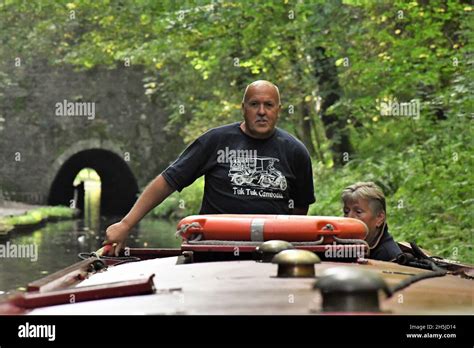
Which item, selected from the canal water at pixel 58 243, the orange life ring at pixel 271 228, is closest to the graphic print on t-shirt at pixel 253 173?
the orange life ring at pixel 271 228

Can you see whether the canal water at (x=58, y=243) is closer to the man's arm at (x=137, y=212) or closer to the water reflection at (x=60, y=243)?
the water reflection at (x=60, y=243)

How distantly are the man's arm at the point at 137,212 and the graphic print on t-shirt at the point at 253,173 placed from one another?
421mm

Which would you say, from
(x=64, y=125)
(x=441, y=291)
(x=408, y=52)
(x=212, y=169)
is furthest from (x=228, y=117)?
(x=441, y=291)

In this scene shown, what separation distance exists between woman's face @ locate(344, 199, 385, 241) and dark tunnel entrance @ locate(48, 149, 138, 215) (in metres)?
33.0

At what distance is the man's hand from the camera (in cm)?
537

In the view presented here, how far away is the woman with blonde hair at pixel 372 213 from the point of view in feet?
17.8

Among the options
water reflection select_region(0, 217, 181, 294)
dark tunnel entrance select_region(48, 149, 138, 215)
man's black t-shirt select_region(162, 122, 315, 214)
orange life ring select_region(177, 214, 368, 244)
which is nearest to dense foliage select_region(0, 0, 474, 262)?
water reflection select_region(0, 217, 181, 294)

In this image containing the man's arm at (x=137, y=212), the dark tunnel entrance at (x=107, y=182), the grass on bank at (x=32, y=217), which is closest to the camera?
the man's arm at (x=137, y=212)

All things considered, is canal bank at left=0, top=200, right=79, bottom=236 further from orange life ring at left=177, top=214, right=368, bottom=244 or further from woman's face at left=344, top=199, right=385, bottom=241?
orange life ring at left=177, top=214, right=368, bottom=244

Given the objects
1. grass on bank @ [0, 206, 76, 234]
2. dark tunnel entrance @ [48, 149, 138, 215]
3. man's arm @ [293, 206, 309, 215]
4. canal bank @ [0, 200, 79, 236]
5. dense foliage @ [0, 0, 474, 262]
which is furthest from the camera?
dark tunnel entrance @ [48, 149, 138, 215]

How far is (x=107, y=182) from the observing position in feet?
137

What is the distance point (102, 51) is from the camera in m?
22.0

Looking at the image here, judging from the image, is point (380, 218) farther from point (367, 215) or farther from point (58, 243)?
point (58, 243)

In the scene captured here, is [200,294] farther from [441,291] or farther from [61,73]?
[61,73]
